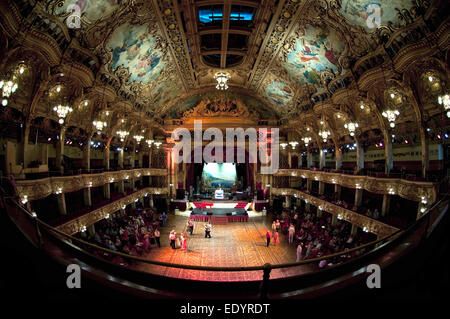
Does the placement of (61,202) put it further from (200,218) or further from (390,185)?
(390,185)

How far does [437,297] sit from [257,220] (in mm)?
19146

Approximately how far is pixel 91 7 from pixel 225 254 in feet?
43.5

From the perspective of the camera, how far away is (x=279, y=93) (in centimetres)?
2036

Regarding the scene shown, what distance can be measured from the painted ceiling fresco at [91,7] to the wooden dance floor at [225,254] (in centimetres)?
1100

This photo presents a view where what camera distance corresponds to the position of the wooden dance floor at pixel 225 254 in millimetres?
10133

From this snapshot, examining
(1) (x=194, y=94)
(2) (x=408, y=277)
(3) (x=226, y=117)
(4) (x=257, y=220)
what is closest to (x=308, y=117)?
(3) (x=226, y=117)

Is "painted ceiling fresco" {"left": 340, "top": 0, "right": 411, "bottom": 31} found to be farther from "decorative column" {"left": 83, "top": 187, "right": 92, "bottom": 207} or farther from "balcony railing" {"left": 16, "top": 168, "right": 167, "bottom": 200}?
"decorative column" {"left": 83, "top": 187, "right": 92, "bottom": 207}

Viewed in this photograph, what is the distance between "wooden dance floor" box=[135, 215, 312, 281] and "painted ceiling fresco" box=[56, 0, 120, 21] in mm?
11001

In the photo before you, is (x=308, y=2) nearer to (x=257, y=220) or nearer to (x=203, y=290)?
(x=203, y=290)

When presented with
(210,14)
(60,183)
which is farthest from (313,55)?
(60,183)

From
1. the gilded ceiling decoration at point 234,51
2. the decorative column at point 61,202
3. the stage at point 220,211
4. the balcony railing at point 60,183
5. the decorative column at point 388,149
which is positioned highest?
the gilded ceiling decoration at point 234,51

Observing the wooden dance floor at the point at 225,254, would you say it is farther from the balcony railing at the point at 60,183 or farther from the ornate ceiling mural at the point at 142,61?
the ornate ceiling mural at the point at 142,61

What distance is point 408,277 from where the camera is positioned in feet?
8.45

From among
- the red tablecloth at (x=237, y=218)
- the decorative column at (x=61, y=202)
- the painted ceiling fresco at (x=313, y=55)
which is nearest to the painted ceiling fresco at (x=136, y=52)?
the decorative column at (x=61, y=202)
